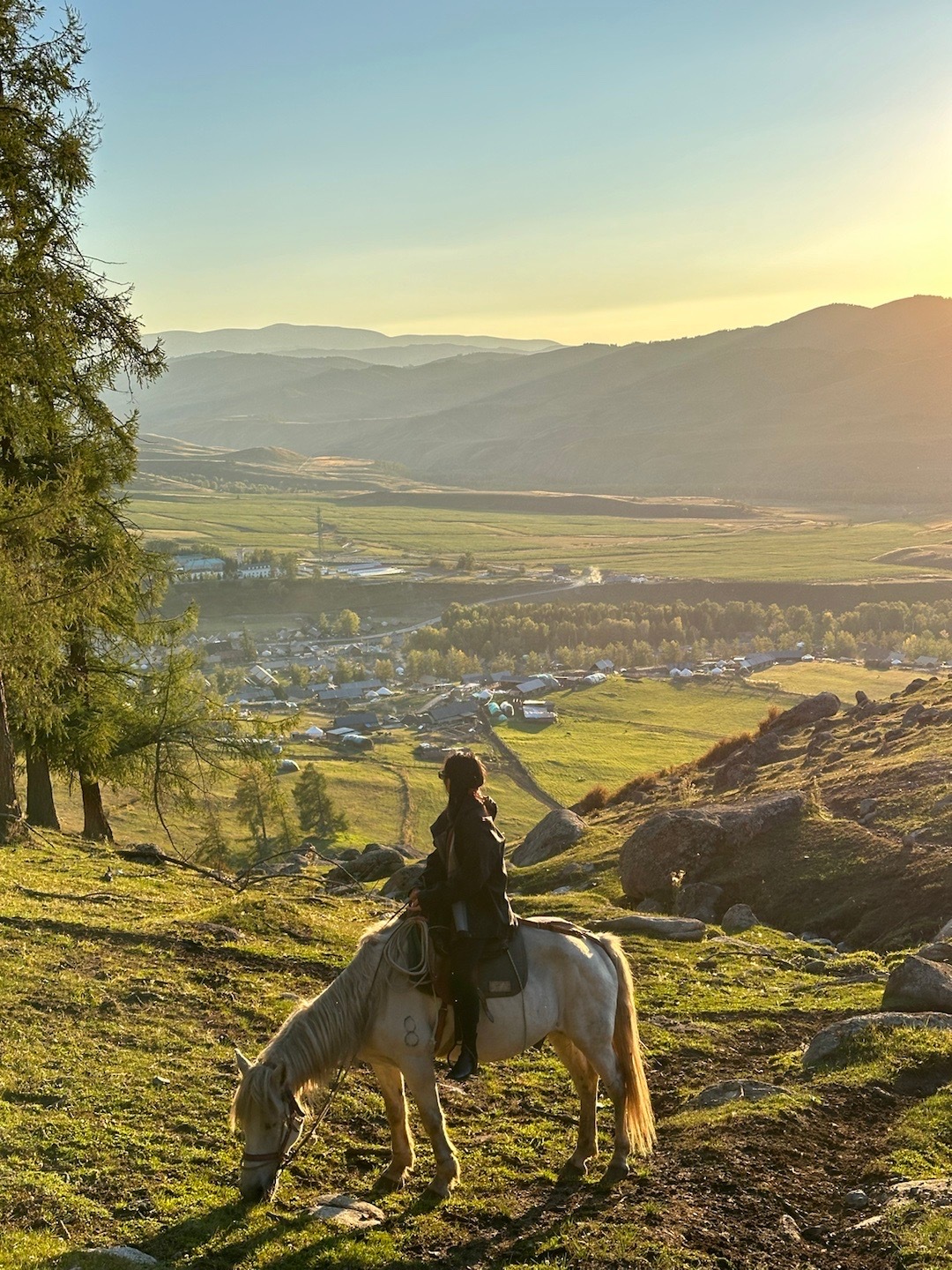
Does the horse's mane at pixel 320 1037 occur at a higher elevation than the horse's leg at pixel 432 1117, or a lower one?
higher

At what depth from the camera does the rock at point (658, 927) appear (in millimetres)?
19703

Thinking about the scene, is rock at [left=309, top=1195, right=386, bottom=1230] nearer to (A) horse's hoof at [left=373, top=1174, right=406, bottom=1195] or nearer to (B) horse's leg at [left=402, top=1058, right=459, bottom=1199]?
(A) horse's hoof at [left=373, top=1174, right=406, bottom=1195]

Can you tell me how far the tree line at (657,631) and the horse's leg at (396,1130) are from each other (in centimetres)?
13990

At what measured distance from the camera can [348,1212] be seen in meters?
8.31

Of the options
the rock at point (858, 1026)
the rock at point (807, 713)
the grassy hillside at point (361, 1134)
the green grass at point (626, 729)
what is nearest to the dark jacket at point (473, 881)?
the grassy hillside at point (361, 1134)

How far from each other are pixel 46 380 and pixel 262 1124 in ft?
48.8

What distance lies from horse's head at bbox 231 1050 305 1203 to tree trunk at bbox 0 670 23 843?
12163 millimetres

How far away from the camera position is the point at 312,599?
198m

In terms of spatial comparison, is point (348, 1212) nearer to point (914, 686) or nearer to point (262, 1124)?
point (262, 1124)

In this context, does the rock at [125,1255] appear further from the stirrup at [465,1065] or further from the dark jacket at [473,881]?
the dark jacket at [473,881]

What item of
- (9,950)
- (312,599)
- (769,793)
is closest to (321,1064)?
(9,950)

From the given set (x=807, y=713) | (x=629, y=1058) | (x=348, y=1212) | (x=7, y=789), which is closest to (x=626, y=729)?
(x=807, y=713)

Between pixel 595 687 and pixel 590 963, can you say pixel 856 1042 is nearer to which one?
pixel 590 963

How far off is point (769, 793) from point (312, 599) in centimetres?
17362
